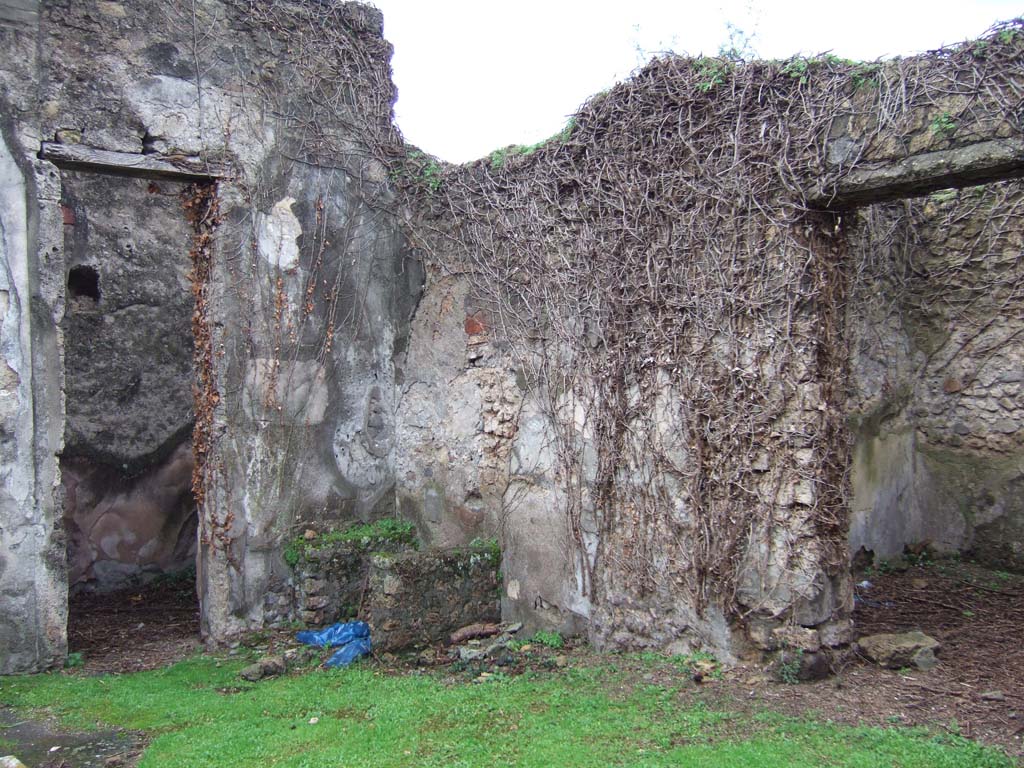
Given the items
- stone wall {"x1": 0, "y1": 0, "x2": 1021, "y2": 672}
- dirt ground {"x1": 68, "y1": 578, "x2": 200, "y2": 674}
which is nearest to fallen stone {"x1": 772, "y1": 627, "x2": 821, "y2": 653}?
stone wall {"x1": 0, "y1": 0, "x2": 1021, "y2": 672}

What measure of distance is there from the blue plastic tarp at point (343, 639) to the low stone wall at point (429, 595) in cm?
11

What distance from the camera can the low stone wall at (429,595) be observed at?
198 inches

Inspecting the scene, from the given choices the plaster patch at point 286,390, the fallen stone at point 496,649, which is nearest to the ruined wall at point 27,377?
the plaster patch at point 286,390

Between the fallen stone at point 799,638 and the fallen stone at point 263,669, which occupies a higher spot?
the fallen stone at point 799,638

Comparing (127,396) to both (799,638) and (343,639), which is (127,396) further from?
(799,638)

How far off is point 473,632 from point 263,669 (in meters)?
1.24

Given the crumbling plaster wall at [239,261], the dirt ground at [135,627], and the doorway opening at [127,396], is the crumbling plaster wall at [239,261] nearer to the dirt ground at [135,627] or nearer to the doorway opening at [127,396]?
the dirt ground at [135,627]

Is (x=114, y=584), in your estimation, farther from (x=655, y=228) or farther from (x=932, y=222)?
(x=932, y=222)

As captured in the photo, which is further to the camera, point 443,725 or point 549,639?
point 549,639

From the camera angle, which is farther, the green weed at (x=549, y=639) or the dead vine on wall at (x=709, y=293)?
the green weed at (x=549, y=639)

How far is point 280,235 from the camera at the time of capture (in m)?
5.65

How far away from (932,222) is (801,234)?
2.49 meters

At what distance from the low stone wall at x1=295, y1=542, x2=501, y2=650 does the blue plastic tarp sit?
0.11m

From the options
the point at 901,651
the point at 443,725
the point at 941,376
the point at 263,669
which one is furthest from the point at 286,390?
the point at 941,376
